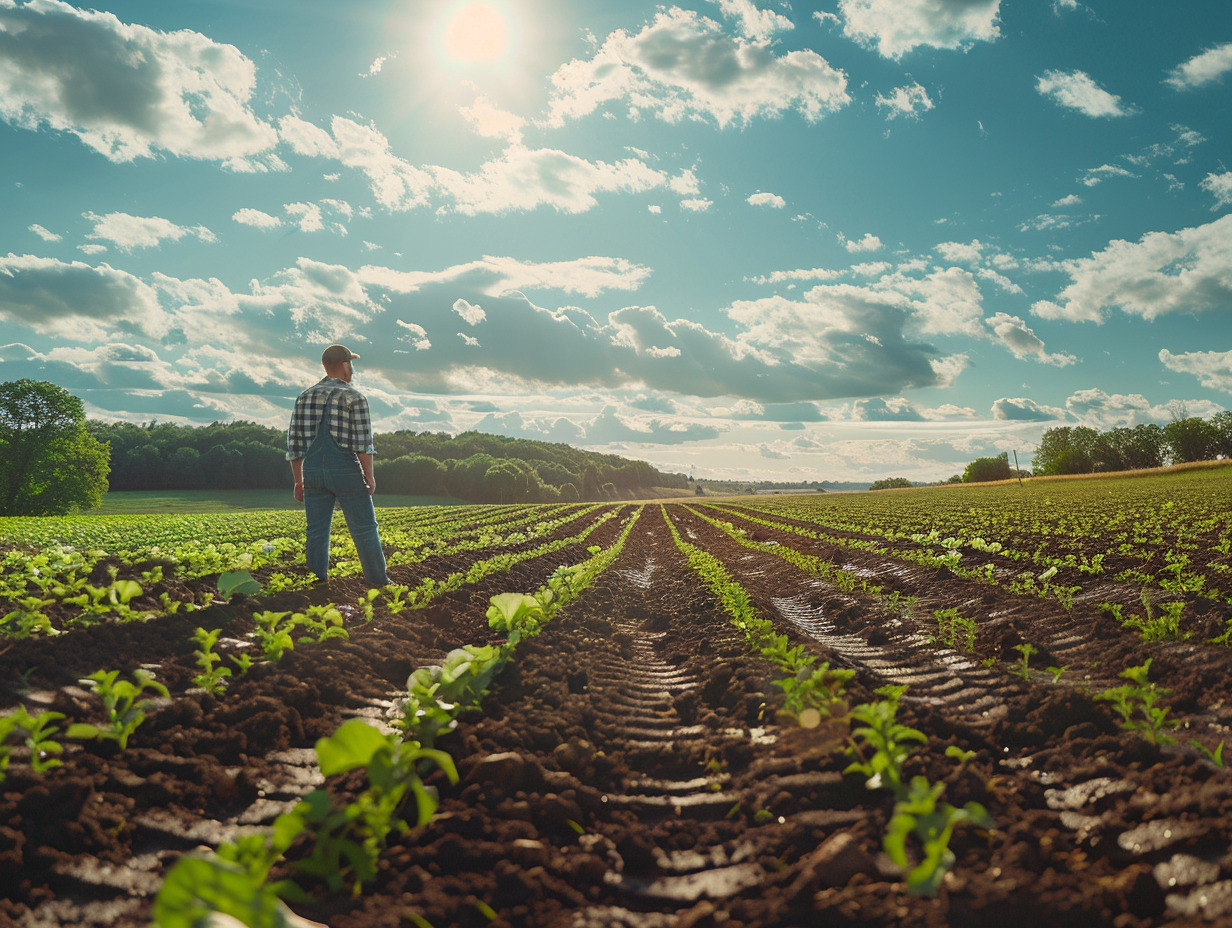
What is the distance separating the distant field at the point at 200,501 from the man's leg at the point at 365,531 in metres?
50.4

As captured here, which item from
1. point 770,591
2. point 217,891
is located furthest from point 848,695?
point 770,591

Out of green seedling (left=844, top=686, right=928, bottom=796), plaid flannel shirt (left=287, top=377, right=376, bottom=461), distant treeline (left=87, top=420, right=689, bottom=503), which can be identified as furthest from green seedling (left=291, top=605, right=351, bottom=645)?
distant treeline (left=87, top=420, right=689, bottom=503)

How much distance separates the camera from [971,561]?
10.7 metres

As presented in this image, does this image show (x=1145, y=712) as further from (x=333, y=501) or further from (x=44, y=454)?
(x=44, y=454)

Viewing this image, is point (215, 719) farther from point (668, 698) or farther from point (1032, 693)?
point (1032, 693)

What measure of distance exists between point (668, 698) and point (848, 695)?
1.23 m

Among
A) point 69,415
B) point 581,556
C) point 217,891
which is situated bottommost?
point 581,556

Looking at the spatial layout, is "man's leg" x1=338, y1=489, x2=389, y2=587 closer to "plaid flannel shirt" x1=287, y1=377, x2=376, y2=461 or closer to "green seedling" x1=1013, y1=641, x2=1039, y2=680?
"plaid flannel shirt" x1=287, y1=377, x2=376, y2=461

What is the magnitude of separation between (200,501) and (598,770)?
70.7 meters

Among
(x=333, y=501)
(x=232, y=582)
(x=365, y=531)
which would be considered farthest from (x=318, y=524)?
(x=232, y=582)

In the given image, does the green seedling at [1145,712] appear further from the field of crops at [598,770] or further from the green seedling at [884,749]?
the green seedling at [884,749]

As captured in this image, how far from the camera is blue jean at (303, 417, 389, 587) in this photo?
612cm

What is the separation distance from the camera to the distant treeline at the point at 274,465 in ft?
226

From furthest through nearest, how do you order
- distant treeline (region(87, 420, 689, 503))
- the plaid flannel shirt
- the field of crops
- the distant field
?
1. distant treeline (region(87, 420, 689, 503))
2. the distant field
3. the plaid flannel shirt
4. the field of crops
